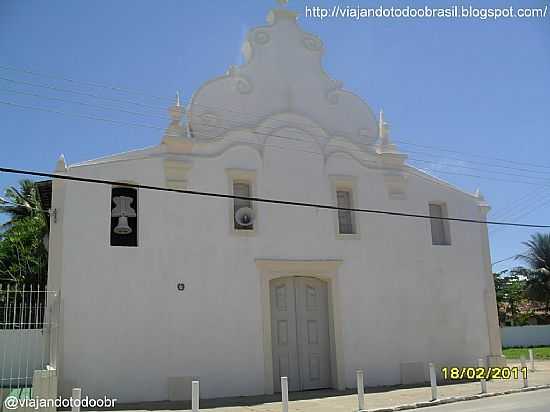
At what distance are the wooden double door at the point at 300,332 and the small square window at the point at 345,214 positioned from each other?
175 centimetres

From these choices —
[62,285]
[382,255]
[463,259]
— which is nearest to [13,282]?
[62,285]

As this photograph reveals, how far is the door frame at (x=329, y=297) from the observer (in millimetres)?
15125

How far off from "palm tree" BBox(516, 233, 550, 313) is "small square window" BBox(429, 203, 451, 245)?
2699cm

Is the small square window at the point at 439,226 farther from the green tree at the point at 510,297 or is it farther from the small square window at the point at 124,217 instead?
the green tree at the point at 510,297

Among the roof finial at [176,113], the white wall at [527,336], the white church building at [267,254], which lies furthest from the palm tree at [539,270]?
the roof finial at [176,113]

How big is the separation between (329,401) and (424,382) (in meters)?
4.17

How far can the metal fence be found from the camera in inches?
488

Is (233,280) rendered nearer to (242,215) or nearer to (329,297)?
(242,215)

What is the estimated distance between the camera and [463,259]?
18328mm

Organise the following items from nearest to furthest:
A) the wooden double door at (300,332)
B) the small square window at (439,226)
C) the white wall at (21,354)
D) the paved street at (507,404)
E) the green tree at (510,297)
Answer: the paved street at (507,404), the white wall at (21,354), the wooden double door at (300,332), the small square window at (439,226), the green tree at (510,297)

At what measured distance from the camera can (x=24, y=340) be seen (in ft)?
43.4

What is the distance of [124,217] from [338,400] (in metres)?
6.62

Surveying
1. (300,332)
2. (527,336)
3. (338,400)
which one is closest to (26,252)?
(300,332)

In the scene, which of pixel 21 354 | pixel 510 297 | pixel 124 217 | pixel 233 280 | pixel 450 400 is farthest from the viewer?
pixel 510 297
